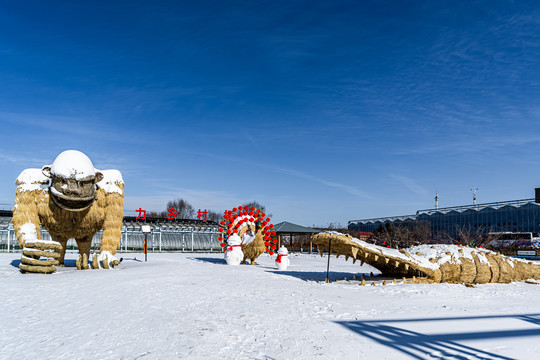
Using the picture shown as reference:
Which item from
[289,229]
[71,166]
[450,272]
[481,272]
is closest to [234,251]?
[71,166]

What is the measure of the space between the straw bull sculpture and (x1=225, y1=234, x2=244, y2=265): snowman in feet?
23.1

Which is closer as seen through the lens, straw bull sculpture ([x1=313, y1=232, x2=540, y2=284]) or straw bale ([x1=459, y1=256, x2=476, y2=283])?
straw bull sculpture ([x1=313, y1=232, x2=540, y2=284])

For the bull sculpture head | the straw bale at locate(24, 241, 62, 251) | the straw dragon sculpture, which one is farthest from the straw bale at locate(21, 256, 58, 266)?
the bull sculpture head

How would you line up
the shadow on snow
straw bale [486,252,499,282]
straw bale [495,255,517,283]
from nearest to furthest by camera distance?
1. the shadow on snow
2. straw bale [486,252,499,282]
3. straw bale [495,255,517,283]

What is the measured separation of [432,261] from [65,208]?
9.89 meters

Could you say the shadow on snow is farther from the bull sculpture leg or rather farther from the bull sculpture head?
the bull sculpture leg

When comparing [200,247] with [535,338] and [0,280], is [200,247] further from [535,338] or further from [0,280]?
[535,338]

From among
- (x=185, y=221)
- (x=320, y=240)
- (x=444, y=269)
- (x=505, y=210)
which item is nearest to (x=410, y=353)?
(x=320, y=240)

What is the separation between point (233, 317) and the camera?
597cm

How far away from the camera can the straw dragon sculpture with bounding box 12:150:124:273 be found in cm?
1118

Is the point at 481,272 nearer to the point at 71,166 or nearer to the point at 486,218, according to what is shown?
the point at 71,166

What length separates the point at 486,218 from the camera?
39.5 meters

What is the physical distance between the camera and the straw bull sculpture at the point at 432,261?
883 centimetres

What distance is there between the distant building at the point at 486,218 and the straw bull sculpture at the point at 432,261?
21.6 metres
